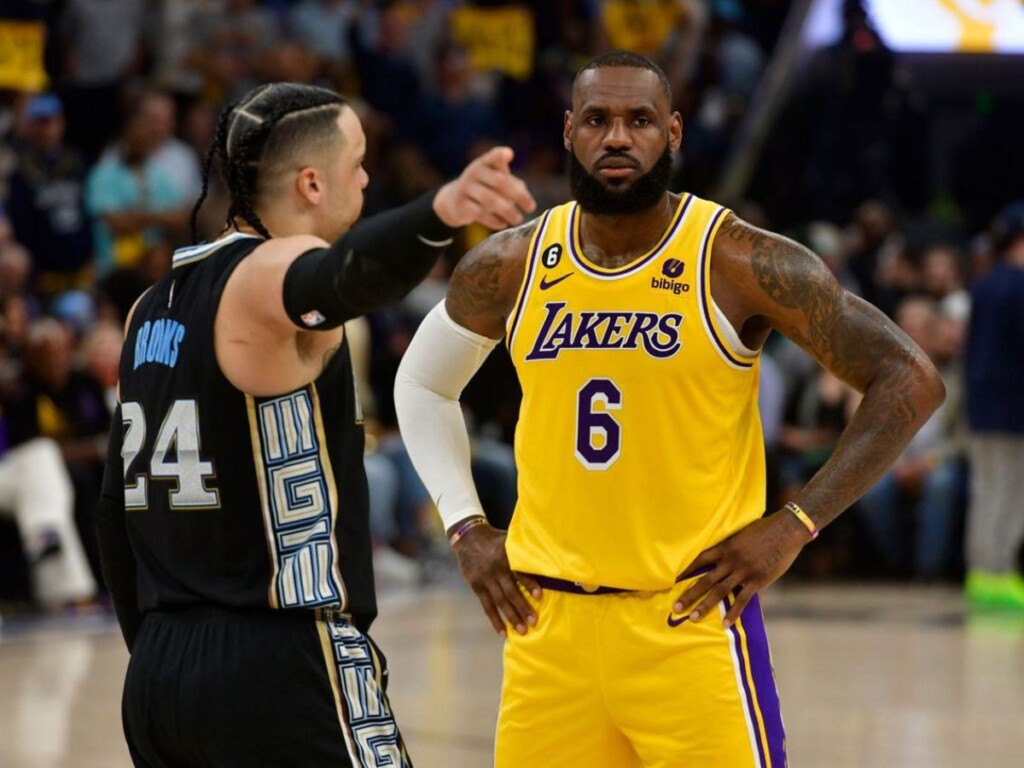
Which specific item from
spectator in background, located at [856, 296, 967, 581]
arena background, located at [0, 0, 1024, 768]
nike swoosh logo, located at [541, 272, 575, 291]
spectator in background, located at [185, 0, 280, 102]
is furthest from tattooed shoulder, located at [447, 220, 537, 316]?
spectator in background, located at [185, 0, 280, 102]

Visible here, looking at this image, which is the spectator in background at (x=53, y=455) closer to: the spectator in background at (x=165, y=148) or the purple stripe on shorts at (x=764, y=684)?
the spectator in background at (x=165, y=148)

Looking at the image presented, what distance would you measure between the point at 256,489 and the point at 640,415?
85 centimetres

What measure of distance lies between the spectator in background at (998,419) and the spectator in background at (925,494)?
743 mm

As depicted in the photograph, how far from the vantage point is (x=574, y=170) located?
3977 millimetres

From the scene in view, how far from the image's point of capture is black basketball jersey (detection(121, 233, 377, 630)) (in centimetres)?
359

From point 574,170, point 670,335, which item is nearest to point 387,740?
point 670,335

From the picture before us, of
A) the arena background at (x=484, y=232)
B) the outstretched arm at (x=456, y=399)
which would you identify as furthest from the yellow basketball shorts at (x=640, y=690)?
the arena background at (x=484, y=232)

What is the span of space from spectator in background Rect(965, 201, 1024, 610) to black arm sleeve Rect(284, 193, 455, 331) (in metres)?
8.97

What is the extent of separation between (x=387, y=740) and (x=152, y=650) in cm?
51

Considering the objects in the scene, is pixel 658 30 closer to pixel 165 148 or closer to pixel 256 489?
pixel 165 148

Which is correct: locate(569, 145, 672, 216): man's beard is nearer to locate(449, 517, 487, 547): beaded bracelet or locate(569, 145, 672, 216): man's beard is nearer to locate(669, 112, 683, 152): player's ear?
locate(669, 112, 683, 152): player's ear

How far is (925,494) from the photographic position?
12609 mm

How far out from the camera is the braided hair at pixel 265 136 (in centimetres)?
373

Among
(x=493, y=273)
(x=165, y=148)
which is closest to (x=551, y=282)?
(x=493, y=273)
